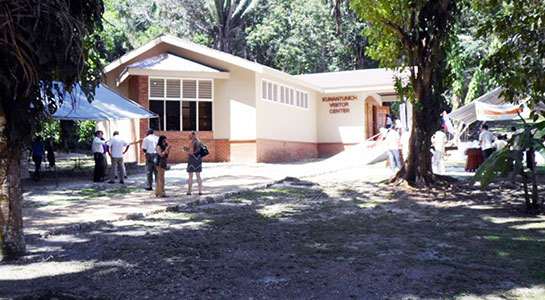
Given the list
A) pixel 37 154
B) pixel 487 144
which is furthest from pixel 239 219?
pixel 487 144

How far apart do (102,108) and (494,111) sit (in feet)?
52.1

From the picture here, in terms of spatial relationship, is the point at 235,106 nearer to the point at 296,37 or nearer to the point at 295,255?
the point at 295,255

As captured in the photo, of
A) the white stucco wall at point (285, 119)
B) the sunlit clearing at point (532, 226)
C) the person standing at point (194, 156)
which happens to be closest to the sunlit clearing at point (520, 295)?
the sunlit clearing at point (532, 226)

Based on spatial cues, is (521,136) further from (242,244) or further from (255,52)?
(255,52)

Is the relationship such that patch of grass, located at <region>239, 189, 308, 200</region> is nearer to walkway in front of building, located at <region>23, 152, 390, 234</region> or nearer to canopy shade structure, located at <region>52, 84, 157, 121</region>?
walkway in front of building, located at <region>23, 152, 390, 234</region>

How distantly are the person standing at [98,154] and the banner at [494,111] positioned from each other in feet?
51.5

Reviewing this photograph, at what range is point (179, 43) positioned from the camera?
22.4 meters

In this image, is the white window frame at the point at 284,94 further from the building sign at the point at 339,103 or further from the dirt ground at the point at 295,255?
the dirt ground at the point at 295,255

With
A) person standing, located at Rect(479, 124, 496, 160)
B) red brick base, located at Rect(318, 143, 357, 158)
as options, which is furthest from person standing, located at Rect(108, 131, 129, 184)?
red brick base, located at Rect(318, 143, 357, 158)

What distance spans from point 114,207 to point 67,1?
519cm

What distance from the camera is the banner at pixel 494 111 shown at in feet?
70.8

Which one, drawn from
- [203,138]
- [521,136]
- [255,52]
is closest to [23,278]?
[521,136]

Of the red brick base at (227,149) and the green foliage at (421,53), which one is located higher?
the green foliage at (421,53)

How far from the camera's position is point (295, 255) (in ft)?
21.5
